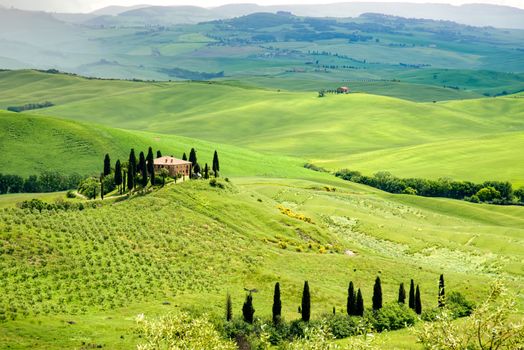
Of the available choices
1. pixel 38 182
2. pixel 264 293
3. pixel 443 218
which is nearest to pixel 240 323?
pixel 264 293

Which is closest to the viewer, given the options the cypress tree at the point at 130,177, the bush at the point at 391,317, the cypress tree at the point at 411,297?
the bush at the point at 391,317

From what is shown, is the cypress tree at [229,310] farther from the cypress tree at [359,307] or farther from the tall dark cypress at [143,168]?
the tall dark cypress at [143,168]

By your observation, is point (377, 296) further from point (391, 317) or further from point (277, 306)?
point (277, 306)

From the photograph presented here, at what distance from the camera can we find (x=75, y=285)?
242 feet

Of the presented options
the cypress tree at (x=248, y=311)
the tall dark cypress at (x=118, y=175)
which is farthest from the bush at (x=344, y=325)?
the tall dark cypress at (x=118, y=175)

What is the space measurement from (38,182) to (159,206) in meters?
84.2

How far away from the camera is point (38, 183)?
176000 mm

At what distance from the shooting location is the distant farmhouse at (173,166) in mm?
127000

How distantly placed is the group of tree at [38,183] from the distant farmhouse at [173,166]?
5604 cm

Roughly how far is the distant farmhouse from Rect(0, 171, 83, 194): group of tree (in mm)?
56037

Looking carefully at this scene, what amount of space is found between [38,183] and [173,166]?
6562 cm

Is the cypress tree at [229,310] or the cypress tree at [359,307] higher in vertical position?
the cypress tree at [229,310]

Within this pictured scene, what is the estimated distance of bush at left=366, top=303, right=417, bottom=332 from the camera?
7521cm

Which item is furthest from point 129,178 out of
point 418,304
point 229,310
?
point 418,304
